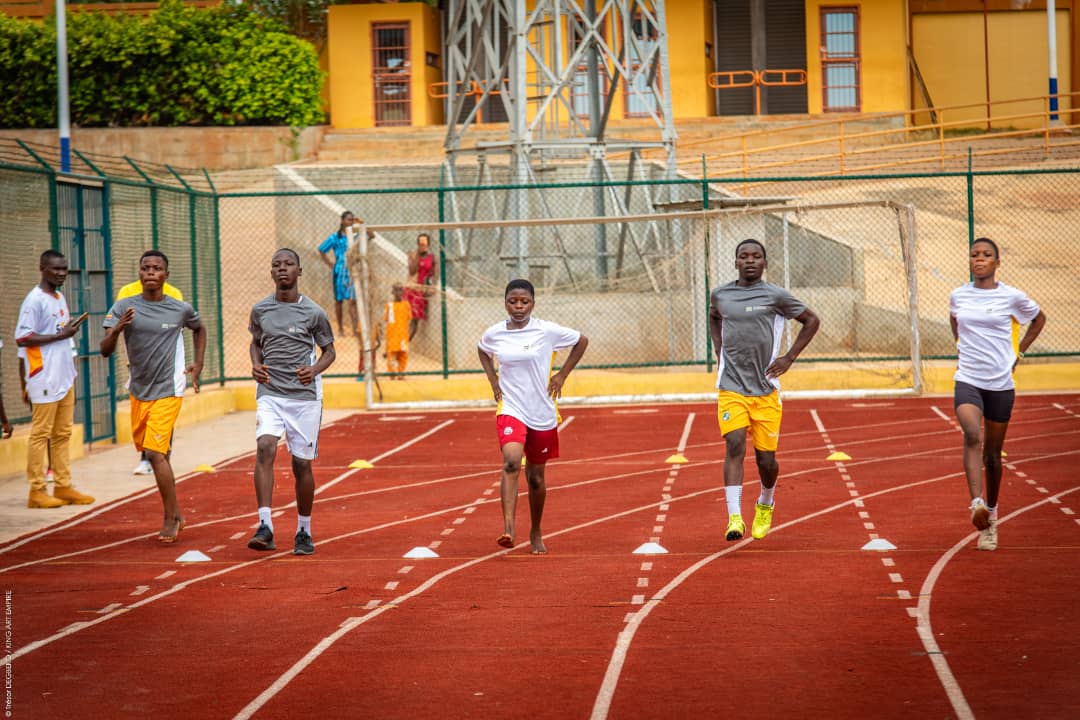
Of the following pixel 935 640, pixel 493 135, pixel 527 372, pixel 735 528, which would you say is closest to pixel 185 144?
pixel 493 135

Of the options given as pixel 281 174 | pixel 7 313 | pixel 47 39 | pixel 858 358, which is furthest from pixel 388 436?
pixel 47 39

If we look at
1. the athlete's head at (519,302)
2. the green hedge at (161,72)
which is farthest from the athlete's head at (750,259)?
the green hedge at (161,72)

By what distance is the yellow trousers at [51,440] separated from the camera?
489 inches

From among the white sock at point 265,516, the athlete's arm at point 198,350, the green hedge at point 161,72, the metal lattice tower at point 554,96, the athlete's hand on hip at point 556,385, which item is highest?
the green hedge at point 161,72

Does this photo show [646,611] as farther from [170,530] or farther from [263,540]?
[170,530]

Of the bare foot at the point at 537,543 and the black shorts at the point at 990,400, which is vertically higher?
the black shorts at the point at 990,400

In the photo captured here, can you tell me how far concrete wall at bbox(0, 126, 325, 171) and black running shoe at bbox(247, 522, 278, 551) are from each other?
76.7 feet

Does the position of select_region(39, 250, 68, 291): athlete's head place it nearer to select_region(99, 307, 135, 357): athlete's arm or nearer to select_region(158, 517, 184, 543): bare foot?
select_region(99, 307, 135, 357): athlete's arm

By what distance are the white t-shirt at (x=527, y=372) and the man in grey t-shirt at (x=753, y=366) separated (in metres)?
1.13

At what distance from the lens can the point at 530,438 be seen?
1008cm

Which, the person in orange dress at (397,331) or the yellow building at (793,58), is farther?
the yellow building at (793,58)

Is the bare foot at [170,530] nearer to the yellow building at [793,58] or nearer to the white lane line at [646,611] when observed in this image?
the white lane line at [646,611]

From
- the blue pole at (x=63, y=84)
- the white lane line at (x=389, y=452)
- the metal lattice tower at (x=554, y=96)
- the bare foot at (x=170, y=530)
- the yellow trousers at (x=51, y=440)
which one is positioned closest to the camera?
the bare foot at (x=170, y=530)

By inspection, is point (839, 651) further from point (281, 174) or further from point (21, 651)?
point (281, 174)
